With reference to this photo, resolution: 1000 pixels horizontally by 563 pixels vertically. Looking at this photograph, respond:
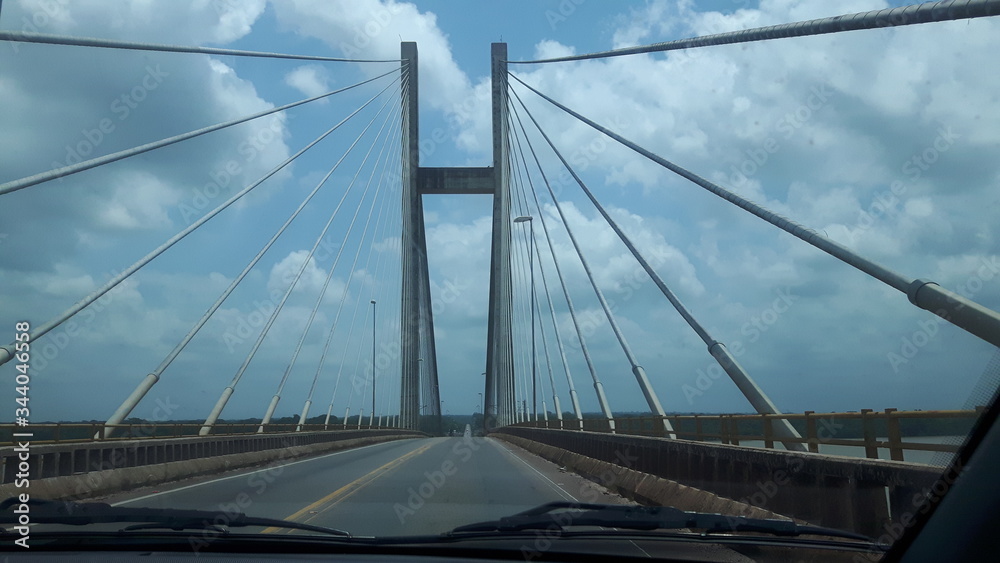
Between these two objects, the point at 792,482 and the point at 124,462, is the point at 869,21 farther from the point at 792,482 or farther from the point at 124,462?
the point at 124,462

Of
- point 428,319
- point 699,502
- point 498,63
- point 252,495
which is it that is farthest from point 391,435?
point 699,502

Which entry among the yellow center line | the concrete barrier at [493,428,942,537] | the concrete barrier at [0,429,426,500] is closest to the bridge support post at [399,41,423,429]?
the concrete barrier at [0,429,426,500]

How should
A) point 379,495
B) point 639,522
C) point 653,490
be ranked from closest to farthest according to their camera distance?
1. point 639,522
2. point 653,490
3. point 379,495

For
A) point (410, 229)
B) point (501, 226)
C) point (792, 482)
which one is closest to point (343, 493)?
point (792, 482)

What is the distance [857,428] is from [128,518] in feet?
27.8

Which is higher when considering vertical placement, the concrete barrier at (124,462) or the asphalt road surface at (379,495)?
the concrete barrier at (124,462)

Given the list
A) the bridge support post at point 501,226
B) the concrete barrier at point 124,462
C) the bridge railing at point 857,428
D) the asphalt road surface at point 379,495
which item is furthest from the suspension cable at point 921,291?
the bridge support post at point 501,226

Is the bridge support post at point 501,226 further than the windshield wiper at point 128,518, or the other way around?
the bridge support post at point 501,226

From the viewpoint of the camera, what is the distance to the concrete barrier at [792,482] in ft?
20.3

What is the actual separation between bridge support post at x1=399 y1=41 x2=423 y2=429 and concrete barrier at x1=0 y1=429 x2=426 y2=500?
2811cm

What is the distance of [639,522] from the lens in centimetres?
513

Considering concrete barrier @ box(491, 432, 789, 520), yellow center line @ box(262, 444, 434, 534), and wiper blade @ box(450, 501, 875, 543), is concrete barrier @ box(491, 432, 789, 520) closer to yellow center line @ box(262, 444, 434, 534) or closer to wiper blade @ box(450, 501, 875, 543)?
wiper blade @ box(450, 501, 875, 543)

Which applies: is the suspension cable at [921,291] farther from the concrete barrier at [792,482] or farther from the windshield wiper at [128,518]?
the windshield wiper at [128,518]

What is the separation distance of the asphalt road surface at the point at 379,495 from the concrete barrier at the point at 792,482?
3.42ft
